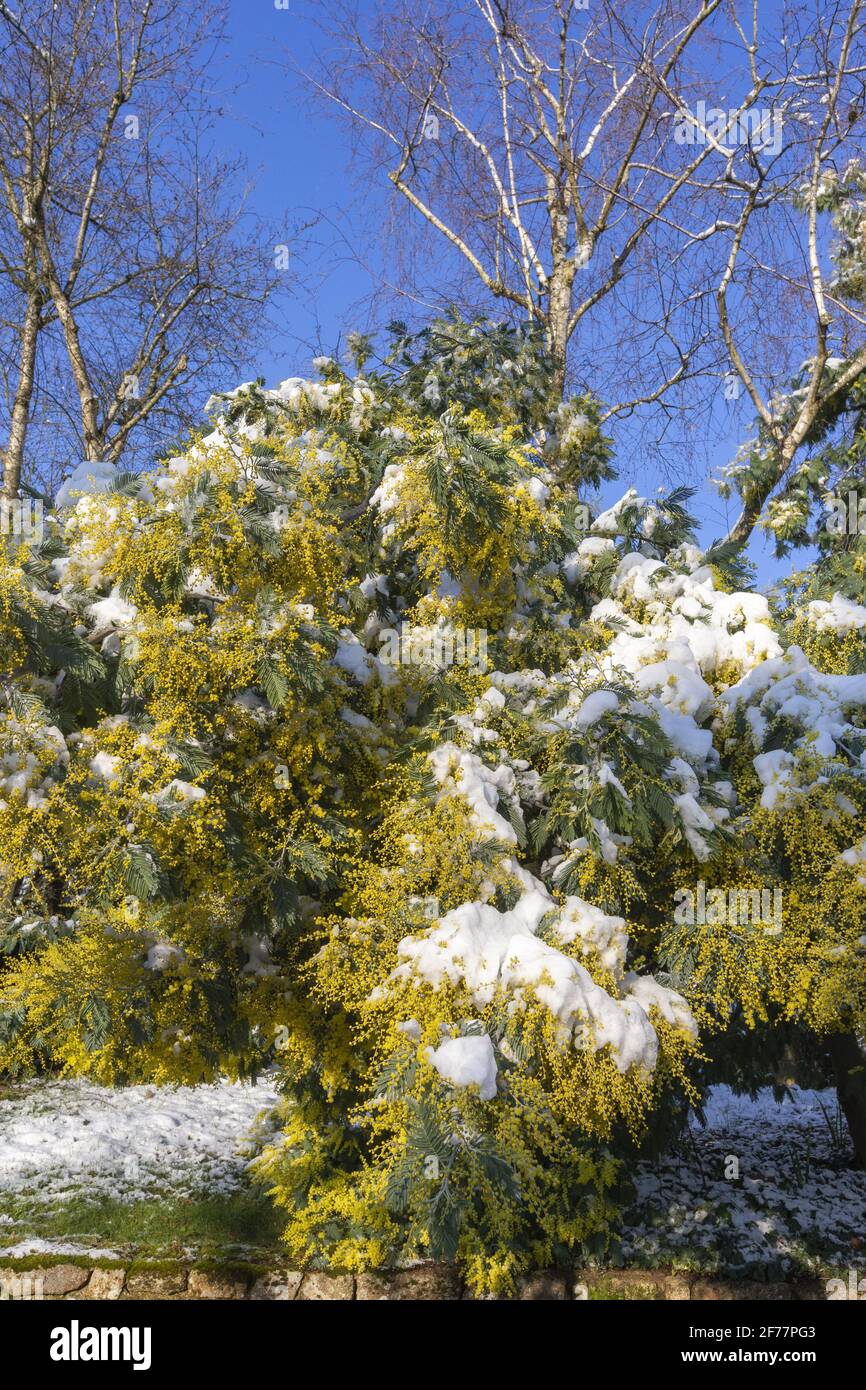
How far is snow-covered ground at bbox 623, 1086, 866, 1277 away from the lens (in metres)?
7.25

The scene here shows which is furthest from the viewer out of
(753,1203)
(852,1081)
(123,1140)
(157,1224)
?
(123,1140)

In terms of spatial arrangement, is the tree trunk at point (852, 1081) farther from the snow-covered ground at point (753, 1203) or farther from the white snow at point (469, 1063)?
the white snow at point (469, 1063)

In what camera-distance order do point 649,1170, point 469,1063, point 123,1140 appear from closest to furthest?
point 469,1063 → point 649,1170 → point 123,1140

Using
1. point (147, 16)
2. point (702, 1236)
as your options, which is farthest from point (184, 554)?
point (147, 16)

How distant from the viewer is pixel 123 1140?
9234mm

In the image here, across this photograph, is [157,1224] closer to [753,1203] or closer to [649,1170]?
[649,1170]

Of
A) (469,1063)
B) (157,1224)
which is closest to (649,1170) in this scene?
(157,1224)

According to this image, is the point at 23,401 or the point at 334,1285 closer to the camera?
the point at 334,1285

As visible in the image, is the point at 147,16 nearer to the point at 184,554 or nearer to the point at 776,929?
the point at 184,554

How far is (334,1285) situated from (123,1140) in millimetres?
3570

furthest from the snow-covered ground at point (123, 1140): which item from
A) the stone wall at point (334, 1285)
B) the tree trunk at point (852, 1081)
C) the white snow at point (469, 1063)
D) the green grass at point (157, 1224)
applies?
the tree trunk at point (852, 1081)

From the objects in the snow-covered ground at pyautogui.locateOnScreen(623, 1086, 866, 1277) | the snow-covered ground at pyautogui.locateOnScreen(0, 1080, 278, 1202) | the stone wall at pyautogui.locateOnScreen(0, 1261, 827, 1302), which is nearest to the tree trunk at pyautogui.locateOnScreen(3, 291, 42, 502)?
the snow-covered ground at pyautogui.locateOnScreen(0, 1080, 278, 1202)

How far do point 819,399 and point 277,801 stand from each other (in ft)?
24.9
